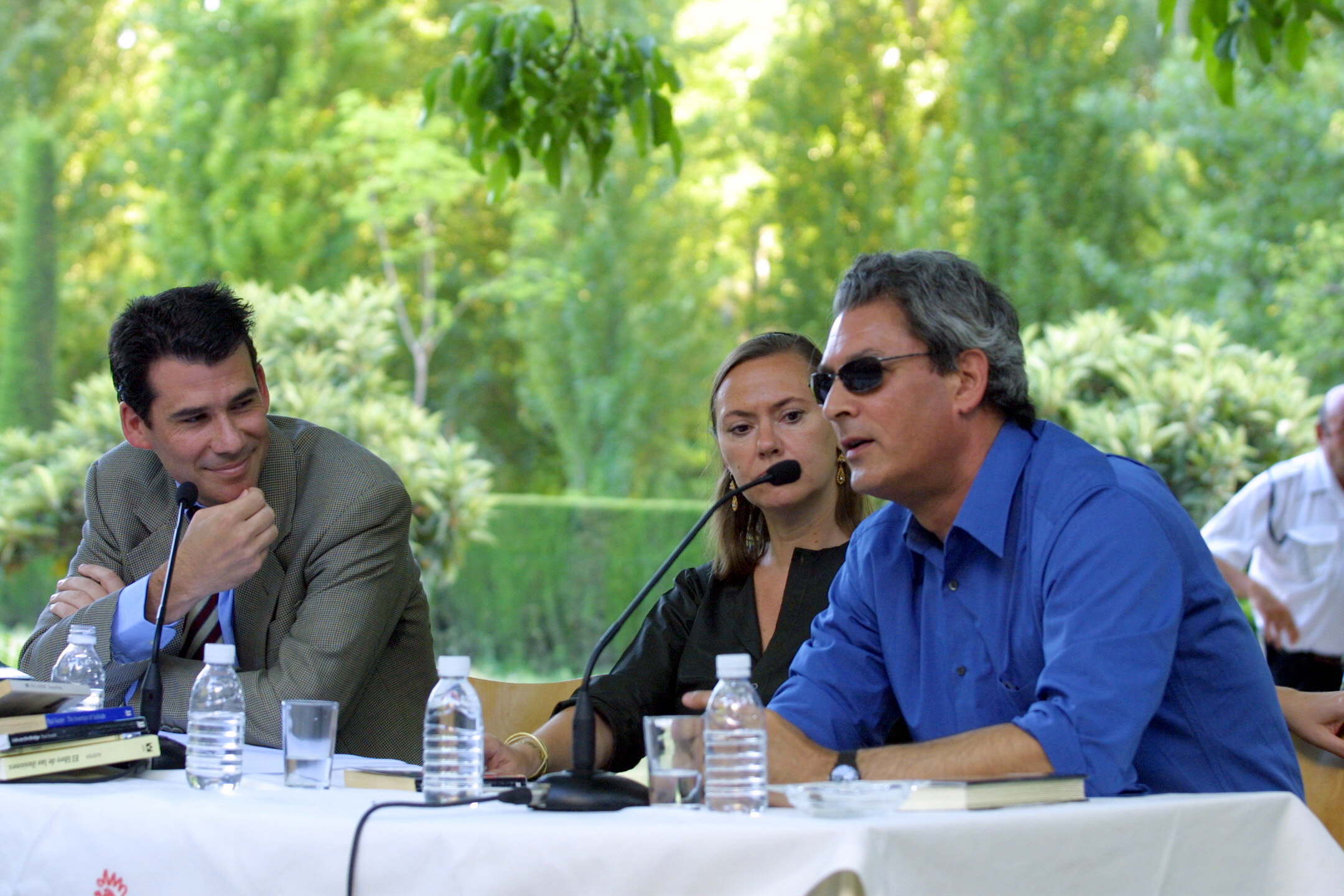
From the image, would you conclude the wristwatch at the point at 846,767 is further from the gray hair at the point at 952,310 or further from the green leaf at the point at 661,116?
the green leaf at the point at 661,116

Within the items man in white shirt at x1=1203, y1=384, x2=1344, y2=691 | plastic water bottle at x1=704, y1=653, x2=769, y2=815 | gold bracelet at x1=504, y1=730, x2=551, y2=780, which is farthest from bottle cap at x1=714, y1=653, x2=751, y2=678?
man in white shirt at x1=1203, y1=384, x2=1344, y2=691

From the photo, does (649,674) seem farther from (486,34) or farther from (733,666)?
(486,34)

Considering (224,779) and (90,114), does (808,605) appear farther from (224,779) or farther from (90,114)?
(90,114)

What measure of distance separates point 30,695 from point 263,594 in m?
0.75

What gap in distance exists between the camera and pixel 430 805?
1.40 meters

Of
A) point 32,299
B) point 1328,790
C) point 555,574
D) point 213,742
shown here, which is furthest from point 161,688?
point 32,299

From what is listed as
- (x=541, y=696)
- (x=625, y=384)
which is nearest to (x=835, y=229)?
(x=625, y=384)

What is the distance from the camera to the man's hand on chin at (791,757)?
5.35 ft

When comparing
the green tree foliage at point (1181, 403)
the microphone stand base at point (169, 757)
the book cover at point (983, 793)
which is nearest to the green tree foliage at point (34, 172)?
the green tree foliage at point (1181, 403)

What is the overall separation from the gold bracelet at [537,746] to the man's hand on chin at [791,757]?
603 millimetres

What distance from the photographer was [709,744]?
1390mm

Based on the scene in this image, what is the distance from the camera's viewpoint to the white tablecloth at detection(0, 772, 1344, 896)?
1.16 m

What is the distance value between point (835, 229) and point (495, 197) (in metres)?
11.5

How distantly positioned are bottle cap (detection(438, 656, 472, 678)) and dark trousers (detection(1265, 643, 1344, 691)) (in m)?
3.38
